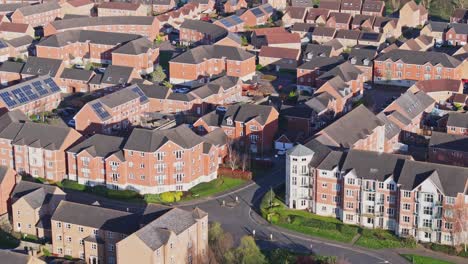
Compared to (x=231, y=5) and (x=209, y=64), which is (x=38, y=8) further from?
(x=209, y=64)

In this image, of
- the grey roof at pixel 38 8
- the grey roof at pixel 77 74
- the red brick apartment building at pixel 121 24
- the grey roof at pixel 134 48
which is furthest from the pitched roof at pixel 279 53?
the grey roof at pixel 38 8

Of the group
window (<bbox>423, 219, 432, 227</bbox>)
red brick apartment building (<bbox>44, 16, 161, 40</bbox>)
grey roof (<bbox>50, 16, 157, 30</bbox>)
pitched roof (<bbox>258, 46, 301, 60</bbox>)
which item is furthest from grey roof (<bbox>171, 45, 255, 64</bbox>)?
window (<bbox>423, 219, 432, 227</bbox>)

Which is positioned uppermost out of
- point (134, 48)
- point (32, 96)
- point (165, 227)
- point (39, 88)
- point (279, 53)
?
point (134, 48)

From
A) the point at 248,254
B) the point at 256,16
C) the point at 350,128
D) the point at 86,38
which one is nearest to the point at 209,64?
the point at 86,38

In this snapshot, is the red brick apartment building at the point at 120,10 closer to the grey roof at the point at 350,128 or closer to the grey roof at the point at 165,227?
the grey roof at the point at 350,128

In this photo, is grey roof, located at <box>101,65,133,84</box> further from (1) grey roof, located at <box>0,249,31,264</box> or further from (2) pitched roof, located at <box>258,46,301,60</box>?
(1) grey roof, located at <box>0,249,31,264</box>

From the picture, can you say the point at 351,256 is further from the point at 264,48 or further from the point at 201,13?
the point at 201,13
